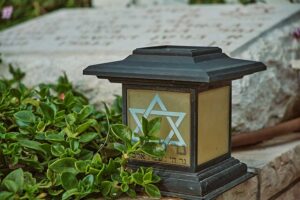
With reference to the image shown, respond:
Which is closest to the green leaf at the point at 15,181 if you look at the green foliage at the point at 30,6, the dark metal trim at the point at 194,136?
the dark metal trim at the point at 194,136

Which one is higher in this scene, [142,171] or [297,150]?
[142,171]

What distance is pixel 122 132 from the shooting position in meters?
1.65

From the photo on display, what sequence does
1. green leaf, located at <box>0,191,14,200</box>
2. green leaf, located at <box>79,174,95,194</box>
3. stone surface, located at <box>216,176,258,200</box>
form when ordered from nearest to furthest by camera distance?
green leaf, located at <box>0,191,14,200</box> → green leaf, located at <box>79,174,95,194</box> → stone surface, located at <box>216,176,258,200</box>

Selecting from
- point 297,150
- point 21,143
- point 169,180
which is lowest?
point 297,150

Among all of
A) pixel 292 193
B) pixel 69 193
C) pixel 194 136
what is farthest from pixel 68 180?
pixel 292 193

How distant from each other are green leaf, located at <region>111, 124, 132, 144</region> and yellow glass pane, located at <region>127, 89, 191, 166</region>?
9 centimetres

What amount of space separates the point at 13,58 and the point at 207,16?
38.3 inches

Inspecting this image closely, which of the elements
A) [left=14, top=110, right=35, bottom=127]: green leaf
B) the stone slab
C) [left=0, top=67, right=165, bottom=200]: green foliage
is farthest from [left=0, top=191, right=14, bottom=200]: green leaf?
the stone slab

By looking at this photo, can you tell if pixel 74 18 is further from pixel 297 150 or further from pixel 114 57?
pixel 297 150

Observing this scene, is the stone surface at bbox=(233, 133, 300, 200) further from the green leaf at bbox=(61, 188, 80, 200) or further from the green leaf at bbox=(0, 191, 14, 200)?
the green leaf at bbox=(0, 191, 14, 200)

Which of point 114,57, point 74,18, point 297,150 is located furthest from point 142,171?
point 74,18

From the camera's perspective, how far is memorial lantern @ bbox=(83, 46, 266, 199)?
5.33 feet

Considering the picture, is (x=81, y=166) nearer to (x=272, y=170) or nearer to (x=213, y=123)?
(x=213, y=123)

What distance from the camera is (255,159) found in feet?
6.94
